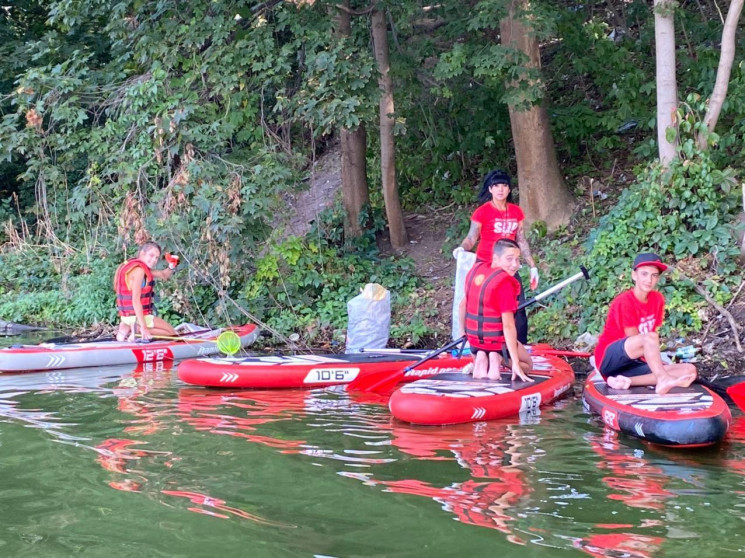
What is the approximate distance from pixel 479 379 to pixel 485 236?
4.99 feet

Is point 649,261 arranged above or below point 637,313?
above

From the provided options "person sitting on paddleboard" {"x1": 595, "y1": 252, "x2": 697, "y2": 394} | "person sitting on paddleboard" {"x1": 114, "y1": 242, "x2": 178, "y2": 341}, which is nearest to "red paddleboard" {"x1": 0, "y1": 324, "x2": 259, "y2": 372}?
"person sitting on paddleboard" {"x1": 114, "y1": 242, "x2": 178, "y2": 341}

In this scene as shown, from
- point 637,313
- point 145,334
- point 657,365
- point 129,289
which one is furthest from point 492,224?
point 145,334

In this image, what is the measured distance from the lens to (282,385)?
26.8 ft

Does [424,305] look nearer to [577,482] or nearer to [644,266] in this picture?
[644,266]

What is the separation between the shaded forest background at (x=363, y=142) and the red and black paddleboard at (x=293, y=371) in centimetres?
200

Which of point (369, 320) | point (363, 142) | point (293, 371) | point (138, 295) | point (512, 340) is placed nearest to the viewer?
Result: point (512, 340)

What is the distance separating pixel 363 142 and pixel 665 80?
4702 mm

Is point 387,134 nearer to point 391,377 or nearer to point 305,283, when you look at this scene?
point 305,283

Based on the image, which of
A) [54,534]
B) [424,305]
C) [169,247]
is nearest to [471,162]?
[424,305]

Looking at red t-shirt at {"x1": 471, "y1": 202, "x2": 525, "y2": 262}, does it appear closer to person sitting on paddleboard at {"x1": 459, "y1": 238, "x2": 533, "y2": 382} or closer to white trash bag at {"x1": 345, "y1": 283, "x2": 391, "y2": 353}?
person sitting on paddleboard at {"x1": 459, "y1": 238, "x2": 533, "y2": 382}

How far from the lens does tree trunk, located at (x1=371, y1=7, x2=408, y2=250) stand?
11602mm

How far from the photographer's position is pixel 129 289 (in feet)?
32.4

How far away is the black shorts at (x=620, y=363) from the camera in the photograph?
645 centimetres
